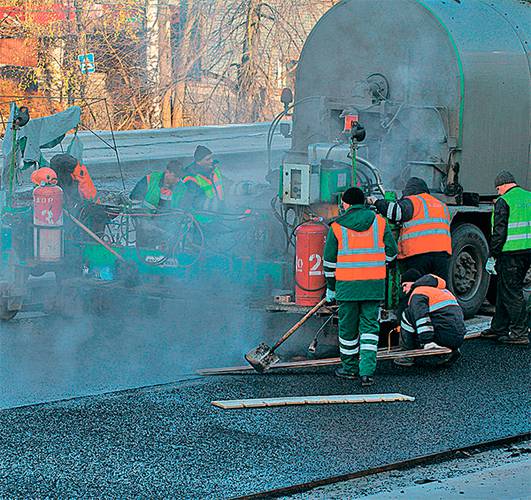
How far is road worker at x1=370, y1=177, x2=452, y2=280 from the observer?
339 inches

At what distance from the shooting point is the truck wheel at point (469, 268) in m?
9.85

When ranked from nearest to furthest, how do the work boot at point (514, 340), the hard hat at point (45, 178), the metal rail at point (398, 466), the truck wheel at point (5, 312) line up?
the metal rail at point (398, 466) < the work boot at point (514, 340) < the hard hat at point (45, 178) < the truck wheel at point (5, 312)

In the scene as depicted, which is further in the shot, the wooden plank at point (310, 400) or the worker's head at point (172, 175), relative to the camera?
the worker's head at point (172, 175)

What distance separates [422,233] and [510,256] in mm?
995

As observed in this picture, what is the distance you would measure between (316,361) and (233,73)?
61.4 feet

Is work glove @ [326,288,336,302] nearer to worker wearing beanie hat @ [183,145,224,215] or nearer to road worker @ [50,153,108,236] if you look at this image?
worker wearing beanie hat @ [183,145,224,215]

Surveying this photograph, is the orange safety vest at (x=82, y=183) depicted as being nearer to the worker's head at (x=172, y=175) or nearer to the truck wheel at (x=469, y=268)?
the worker's head at (x=172, y=175)

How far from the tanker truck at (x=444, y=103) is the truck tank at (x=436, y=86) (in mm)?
10

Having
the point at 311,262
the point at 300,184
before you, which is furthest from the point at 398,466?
the point at 300,184

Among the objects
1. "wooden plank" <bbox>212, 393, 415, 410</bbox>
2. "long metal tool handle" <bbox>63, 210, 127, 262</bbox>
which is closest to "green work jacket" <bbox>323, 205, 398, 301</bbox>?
"wooden plank" <bbox>212, 393, 415, 410</bbox>

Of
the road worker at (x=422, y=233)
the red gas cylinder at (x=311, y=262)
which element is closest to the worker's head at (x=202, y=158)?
the red gas cylinder at (x=311, y=262)

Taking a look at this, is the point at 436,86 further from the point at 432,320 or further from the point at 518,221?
the point at 432,320

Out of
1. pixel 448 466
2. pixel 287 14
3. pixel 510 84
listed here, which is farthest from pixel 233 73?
pixel 448 466

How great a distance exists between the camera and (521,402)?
7211 mm
